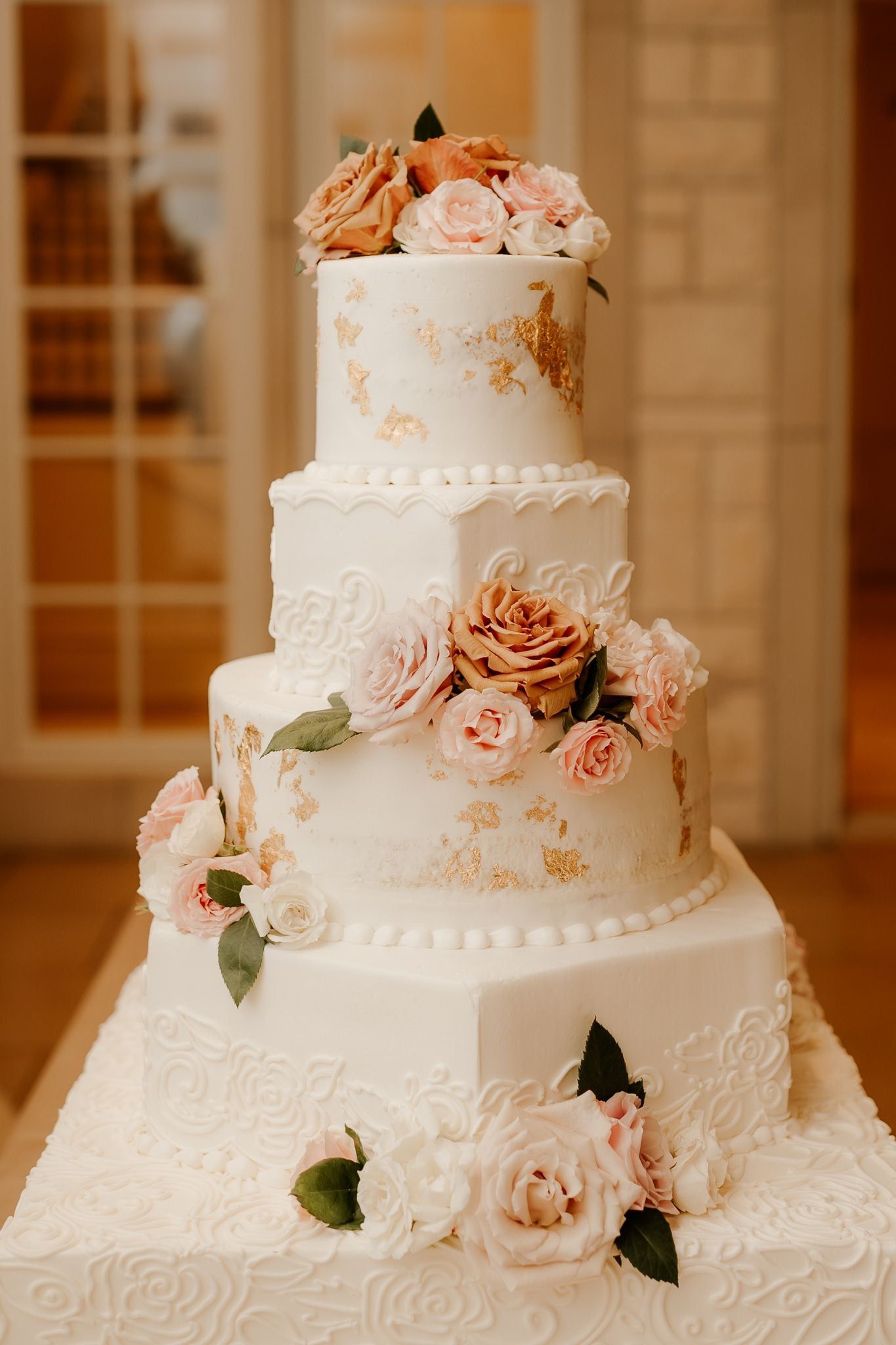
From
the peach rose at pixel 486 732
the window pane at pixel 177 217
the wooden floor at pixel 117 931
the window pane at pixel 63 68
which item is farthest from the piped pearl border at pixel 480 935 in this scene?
the window pane at pixel 63 68

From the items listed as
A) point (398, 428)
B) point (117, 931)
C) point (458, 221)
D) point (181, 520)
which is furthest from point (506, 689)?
point (181, 520)

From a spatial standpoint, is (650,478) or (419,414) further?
(650,478)

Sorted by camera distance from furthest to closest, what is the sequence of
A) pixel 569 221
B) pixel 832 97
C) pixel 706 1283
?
pixel 832 97, pixel 569 221, pixel 706 1283

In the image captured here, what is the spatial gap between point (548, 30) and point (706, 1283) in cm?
405

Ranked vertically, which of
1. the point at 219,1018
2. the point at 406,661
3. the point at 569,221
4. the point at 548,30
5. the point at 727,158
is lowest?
the point at 219,1018

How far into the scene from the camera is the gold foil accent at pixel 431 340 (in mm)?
1959

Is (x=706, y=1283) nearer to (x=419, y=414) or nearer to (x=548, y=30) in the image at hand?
(x=419, y=414)

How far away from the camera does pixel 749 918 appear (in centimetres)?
204

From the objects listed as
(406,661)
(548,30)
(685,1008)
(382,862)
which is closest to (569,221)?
(406,661)

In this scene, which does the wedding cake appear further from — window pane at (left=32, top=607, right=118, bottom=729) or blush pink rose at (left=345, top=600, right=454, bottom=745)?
window pane at (left=32, top=607, right=118, bottom=729)

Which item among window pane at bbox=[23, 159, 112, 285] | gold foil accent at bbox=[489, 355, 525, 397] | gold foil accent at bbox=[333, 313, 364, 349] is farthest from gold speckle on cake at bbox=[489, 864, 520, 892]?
window pane at bbox=[23, 159, 112, 285]

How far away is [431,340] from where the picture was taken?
6.44 feet

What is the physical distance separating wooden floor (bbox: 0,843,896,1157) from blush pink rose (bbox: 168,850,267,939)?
1.35 meters

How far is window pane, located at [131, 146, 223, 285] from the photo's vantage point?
15.9 feet
